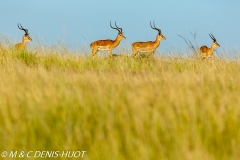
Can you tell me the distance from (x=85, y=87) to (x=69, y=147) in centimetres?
169

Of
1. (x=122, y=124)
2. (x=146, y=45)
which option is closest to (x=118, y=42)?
(x=146, y=45)

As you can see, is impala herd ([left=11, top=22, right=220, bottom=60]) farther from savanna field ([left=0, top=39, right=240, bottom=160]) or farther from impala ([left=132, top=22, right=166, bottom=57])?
savanna field ([left=0, top=39, right=240, bottom=160])

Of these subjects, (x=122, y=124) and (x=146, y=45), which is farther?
(x=146, y=45)

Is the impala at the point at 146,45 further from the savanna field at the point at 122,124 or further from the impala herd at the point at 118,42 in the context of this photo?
the savanna field at the point at 122,124

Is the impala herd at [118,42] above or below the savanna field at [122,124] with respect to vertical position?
above

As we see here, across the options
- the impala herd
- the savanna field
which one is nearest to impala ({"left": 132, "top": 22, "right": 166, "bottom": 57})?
the impala herd

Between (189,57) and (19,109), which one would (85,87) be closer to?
(19,109)

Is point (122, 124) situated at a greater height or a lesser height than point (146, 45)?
lesser

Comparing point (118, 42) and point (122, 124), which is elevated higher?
point (118, 42)

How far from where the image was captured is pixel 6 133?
3.54 meters

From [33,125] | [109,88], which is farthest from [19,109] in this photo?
[109,88]

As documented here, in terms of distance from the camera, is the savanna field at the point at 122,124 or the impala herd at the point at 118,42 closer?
the savanna field at the point at 122,124

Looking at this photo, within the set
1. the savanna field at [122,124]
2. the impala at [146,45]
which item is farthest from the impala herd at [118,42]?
the savanna field at [122,124]

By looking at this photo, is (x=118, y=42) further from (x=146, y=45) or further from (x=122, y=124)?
(x=122, y=124)
